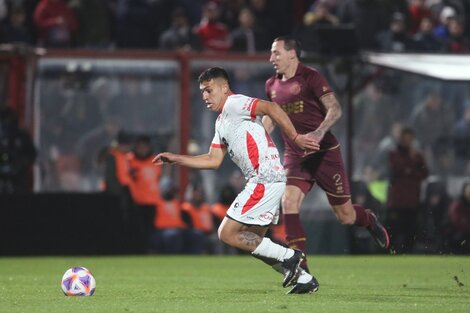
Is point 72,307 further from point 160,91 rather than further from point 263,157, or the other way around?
point 160,91

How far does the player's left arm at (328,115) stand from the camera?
1176cm

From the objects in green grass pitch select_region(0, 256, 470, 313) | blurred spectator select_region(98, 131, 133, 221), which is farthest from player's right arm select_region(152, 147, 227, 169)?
blurred spectator select_region(98, 131, 133, 221)

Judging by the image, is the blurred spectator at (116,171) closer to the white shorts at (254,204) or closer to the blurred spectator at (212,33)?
the blurred spectator at (212,33)

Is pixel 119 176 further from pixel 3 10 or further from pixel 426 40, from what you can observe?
pixel 426 40

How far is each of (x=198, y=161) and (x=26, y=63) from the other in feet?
29.6

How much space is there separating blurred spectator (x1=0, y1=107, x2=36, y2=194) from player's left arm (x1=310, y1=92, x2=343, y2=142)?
7.16m

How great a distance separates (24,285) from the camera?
12172 mm

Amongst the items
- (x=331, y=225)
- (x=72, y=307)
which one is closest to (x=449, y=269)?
(x=331, y=225)

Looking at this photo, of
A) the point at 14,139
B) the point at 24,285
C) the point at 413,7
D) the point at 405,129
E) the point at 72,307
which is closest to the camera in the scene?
the point at 72,307

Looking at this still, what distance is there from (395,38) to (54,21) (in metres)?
5.57

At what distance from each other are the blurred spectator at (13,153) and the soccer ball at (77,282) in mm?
7972

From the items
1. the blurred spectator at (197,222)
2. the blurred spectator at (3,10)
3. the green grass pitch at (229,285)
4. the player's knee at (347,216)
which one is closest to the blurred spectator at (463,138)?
the green grass pitch at (229,285)

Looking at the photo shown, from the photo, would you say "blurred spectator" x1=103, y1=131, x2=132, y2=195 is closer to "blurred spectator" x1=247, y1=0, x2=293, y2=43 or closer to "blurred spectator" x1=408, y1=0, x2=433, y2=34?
"blurred spectator" x1=247, y1=0, x2=293, y2=43

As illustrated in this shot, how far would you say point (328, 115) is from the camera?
1201 centimetres
